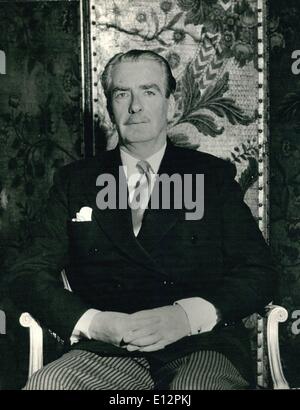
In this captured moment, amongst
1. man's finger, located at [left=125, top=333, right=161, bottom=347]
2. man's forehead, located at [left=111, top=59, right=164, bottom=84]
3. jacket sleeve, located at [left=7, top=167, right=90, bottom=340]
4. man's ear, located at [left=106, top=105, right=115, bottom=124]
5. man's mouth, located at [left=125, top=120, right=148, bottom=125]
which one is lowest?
man's finger, located at [left=125, top=333, right=161, bottom=347]

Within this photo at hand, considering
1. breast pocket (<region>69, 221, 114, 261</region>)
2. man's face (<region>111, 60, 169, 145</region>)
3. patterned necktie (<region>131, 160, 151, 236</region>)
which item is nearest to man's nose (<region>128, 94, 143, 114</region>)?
man's face (<region>111, 60, 169, 145</region>)

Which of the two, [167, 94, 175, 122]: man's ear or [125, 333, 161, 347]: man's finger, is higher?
[167, 94, 175, 122]: man's ear

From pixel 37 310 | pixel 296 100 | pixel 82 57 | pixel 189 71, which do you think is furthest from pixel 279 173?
pixel 37 310

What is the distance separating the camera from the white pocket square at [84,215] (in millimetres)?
2684

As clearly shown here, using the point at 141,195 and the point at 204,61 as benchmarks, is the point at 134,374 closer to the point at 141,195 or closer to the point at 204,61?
the point at 141,195

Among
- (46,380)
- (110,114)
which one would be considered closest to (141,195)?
(110,114)

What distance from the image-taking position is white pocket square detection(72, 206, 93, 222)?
2684 mm

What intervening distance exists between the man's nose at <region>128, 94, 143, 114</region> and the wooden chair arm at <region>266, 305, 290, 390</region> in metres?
0.92

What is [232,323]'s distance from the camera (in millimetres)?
2617

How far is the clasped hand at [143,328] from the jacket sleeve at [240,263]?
0.53ft

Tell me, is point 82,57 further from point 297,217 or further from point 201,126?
point 297,217

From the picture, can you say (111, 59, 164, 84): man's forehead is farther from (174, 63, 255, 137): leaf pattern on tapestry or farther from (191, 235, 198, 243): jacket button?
(191, 235, 198, 243): jacket button

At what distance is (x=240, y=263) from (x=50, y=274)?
73 centimetres

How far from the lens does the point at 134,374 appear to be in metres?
2.51
